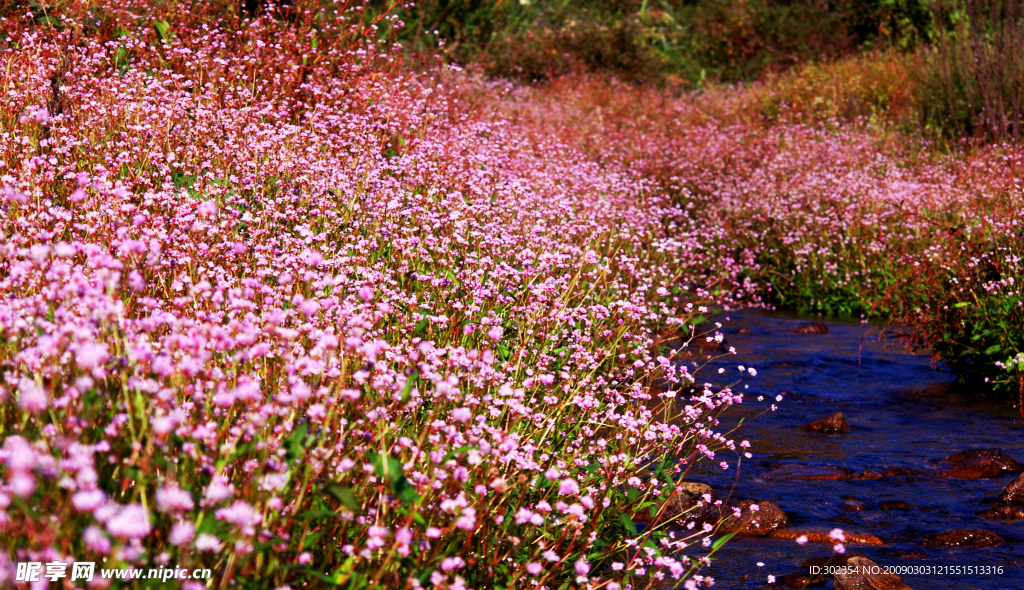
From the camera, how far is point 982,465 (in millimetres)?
5207

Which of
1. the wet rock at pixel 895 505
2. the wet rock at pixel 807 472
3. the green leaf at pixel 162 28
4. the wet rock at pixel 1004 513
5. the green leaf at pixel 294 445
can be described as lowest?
the wet rock at pixel 807 472

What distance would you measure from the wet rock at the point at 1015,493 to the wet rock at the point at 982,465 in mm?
314

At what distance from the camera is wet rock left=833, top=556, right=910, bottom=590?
3719 millimetres

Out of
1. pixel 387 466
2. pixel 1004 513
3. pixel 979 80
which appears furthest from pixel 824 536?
pixel 979 80

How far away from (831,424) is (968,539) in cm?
177

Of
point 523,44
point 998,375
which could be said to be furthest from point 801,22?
point 998,375

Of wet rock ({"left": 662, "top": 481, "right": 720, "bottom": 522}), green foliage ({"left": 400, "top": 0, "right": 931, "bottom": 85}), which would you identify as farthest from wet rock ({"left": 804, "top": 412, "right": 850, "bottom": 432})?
green foliage ({"left": 400, "top": 0, "right": 931, "bottom": 85})

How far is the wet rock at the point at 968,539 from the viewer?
168 inches

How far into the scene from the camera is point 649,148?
42.9ft

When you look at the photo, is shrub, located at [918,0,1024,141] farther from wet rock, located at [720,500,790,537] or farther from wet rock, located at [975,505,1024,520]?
wet rock, located at [720,500,790,537]

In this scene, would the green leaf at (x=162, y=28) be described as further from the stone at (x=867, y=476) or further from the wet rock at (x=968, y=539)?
the wet rock at (x=968, y=539)

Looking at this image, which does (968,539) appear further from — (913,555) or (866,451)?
(866,451)

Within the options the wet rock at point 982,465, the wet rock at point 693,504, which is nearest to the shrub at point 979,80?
the wet rock at point 982,465

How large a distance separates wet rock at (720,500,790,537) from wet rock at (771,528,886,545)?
0.05 m
